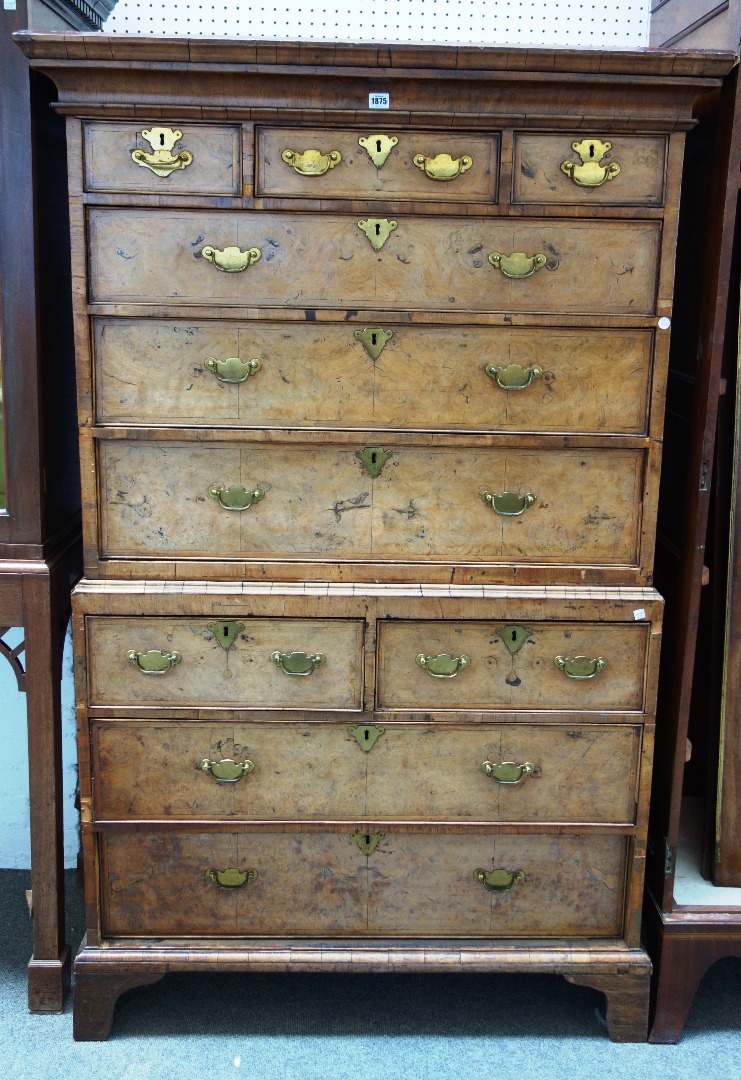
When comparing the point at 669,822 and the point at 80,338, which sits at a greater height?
the point at 80,338

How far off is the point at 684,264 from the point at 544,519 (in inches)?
28.8

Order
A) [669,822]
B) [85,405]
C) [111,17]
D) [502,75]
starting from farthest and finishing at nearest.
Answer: [111,17]
[669,822]
[85,405]
[502,75]

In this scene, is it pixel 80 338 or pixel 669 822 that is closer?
pixel 80 338

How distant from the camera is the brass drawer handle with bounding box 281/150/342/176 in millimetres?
2293

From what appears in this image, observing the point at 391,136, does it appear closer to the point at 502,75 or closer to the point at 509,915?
the point at 502,75

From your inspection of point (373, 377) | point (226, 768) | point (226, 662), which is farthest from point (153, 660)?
point (373, 377)

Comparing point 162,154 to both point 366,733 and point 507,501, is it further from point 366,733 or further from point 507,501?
point 366,733

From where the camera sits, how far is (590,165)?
2309 mm

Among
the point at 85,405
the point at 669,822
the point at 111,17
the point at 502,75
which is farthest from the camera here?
the point at 111,17

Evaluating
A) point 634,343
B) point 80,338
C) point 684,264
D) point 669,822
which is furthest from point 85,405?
point 669,822

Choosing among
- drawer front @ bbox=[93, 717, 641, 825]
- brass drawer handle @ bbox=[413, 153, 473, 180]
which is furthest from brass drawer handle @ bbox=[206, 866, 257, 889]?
brass drawer handle @ bbox=[413, 153, 473, 180]

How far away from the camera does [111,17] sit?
2.82 metres

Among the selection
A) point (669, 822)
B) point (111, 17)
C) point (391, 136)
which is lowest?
point (669, 822)

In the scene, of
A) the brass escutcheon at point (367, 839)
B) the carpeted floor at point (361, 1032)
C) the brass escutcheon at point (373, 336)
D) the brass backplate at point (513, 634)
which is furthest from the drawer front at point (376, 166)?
the carpeted floor at point (361, 1032)
